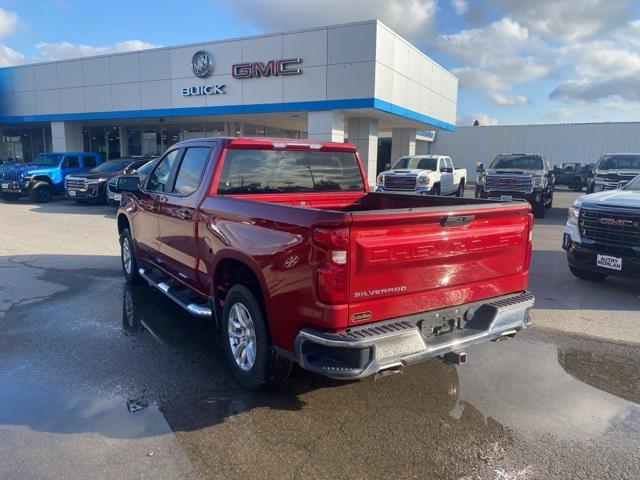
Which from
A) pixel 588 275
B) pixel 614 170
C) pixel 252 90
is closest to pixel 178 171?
pixel 588 275

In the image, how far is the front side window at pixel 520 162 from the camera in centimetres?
1664

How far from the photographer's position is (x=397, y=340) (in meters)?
3.11

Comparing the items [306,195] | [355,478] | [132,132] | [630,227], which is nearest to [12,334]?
[306,195]

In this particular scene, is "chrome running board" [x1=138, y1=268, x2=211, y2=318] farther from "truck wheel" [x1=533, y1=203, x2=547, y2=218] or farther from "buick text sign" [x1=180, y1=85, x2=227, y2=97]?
"buick text sign" [x1=180, y1=85, x2=227, y2=97]

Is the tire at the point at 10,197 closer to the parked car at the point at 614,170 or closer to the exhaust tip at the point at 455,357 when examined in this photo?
the exhaust tip at the point at 455,357

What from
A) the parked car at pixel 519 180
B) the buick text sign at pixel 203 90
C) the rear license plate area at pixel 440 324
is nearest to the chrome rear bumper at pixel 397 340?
the rear license plate area at pixel 440 324

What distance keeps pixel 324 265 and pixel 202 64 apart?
20.7 m

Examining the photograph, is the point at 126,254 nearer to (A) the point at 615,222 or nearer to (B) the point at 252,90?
(A) the point at 615,222

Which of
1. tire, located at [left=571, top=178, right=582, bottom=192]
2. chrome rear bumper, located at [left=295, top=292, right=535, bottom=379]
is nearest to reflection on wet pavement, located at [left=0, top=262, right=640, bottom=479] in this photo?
chrome rear bumper, located at [left=295, top=292, right=535, bottom=379]

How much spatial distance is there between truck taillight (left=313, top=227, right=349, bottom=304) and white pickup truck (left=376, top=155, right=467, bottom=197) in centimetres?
1405

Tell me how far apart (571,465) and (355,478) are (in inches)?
52.7

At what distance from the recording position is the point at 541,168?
16.4m

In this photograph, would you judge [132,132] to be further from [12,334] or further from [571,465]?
[571,465]

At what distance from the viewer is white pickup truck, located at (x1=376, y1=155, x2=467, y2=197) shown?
1767 centimetres
